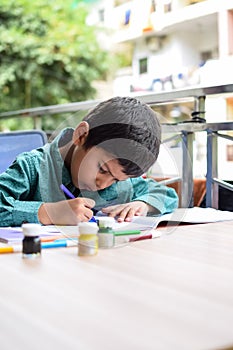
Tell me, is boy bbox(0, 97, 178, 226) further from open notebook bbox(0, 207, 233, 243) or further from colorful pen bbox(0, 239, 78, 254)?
colorful pen bbox(0, 239, 78, 254)

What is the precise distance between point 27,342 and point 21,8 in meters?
8.31

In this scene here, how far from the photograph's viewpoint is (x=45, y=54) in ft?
26.7

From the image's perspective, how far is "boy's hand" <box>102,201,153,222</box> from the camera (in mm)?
1223

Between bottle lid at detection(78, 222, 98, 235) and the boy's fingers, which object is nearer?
bottle lid at detection(78, 222, 98, 235)

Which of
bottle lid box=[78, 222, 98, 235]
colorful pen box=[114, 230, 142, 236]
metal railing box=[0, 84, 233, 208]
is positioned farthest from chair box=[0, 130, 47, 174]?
bottle lid box=[78, 222, 98, 235]

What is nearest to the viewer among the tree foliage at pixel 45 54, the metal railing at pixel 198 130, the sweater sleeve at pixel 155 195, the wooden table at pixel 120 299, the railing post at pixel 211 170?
the wooden table at pixel 120 299

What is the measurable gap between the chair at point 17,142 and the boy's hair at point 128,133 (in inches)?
33.0

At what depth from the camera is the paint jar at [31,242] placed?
83 cm

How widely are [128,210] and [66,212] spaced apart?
7.6 inches

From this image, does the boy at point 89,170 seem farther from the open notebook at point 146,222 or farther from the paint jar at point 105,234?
the paint jar at point 105,234

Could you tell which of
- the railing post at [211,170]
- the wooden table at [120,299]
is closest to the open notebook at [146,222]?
the wooden table at [120,299]

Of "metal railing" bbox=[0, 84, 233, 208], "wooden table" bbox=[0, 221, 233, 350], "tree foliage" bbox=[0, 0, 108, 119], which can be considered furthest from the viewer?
"tree foliage" bbox=[0, 0, 108, 119]

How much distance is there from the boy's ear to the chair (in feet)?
2.62

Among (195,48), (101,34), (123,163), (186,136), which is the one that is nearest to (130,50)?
(101,34)
